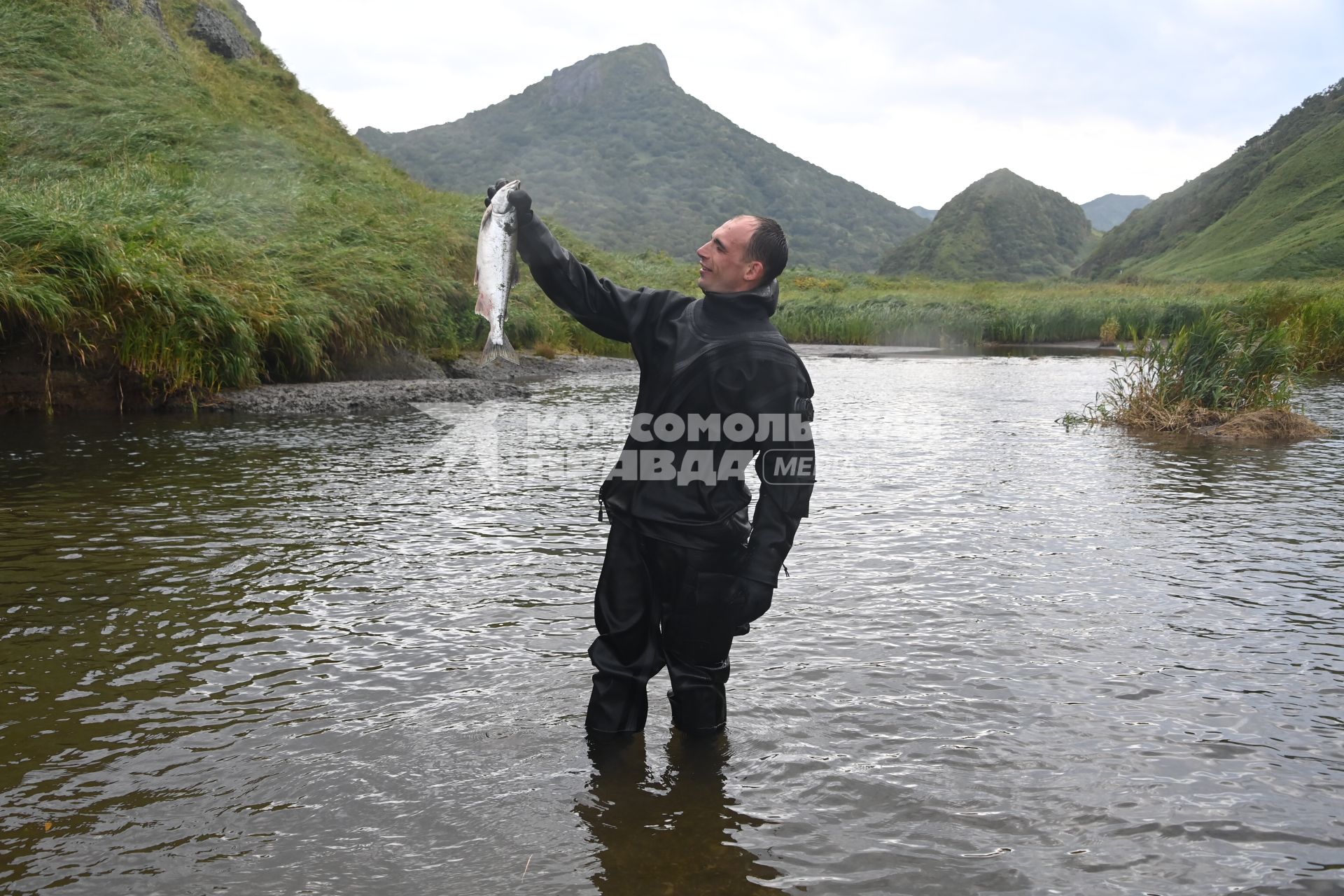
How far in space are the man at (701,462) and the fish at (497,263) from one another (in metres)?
Answer: 0.16

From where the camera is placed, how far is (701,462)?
3.53 m

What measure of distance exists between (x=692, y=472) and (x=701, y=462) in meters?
0.05

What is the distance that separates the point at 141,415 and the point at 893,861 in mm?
12211

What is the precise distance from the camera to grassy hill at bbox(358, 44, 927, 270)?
14875cm

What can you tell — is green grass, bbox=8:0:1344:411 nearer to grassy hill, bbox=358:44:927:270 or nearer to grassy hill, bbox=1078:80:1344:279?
grassy hill, bbox=1078:80:1344:279

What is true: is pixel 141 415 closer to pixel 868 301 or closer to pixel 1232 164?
pixel 868 301

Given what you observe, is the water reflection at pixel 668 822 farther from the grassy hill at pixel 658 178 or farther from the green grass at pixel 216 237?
the grassy hill at pixel 658 178

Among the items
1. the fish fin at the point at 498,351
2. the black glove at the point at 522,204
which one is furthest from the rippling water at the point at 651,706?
the black glove at the point at 522,204

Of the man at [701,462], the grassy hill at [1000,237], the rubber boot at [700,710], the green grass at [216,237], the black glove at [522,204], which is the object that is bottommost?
the rubber boot at [700,710]

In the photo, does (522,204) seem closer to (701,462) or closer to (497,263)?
(497,263)

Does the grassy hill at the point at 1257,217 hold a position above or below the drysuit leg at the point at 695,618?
above

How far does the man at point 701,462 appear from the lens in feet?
11.4

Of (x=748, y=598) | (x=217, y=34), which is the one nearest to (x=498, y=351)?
(x=748, y=598)

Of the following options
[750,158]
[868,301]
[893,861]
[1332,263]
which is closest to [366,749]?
[893,861]
